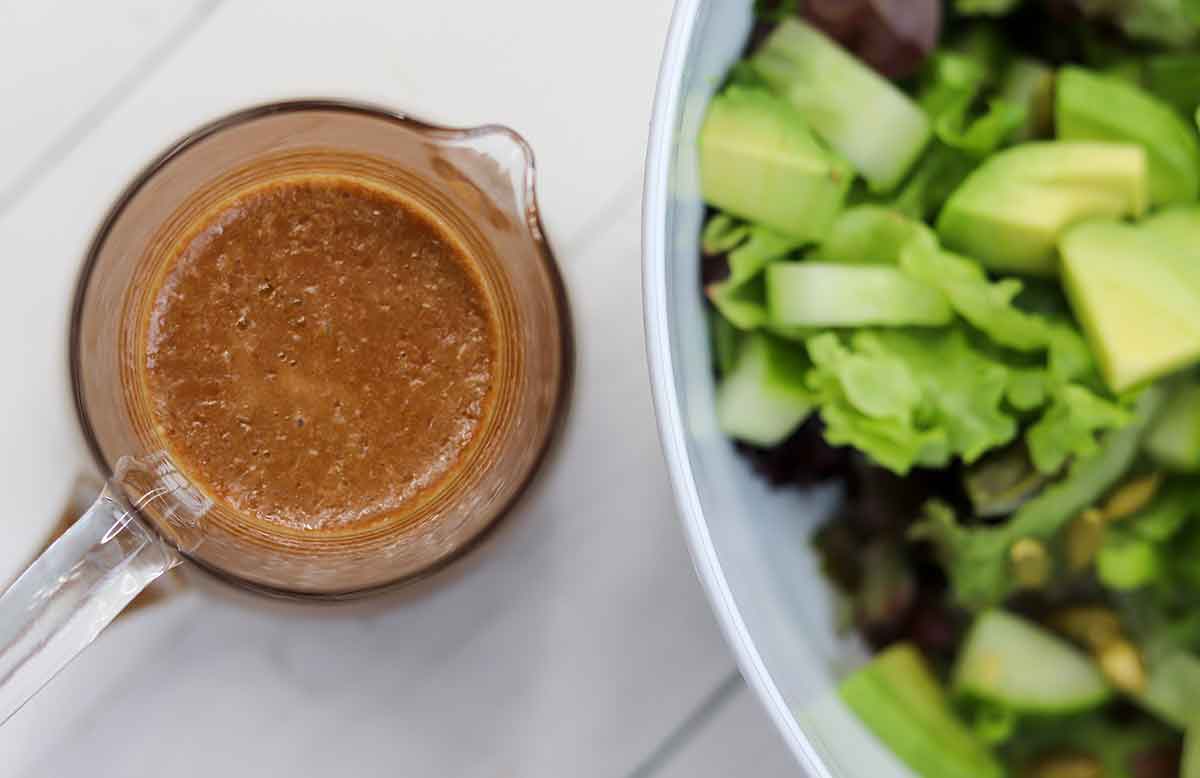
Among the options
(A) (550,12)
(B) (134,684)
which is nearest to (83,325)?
(B) (134,684)

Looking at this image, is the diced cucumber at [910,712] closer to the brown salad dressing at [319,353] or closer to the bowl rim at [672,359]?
the bowl rim at [672,359]

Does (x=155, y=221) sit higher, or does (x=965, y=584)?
(x=155, y=221)

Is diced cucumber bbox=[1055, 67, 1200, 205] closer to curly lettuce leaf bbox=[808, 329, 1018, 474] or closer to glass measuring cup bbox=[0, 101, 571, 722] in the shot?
curly lettuce leaf bbox=[808, 329, 1018, 474]

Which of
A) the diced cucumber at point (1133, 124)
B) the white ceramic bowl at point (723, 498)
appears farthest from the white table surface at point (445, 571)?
the diced cucumber at point (1133, 124)

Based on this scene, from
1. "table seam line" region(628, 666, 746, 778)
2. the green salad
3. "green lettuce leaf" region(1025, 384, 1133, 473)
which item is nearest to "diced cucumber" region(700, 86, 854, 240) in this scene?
the green salad

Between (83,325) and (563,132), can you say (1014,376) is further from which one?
(83,325)

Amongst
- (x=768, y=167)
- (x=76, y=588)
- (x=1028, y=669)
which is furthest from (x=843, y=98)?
(x=76, y=588)

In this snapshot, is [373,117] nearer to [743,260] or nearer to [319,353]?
[319,353]
